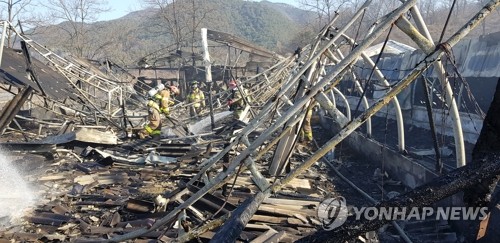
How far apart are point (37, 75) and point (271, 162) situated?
781 cm

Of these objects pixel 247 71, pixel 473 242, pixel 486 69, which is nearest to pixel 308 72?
pixel 473 242

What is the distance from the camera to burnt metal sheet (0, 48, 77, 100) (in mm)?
10367

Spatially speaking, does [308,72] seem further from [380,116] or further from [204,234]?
[380,116]

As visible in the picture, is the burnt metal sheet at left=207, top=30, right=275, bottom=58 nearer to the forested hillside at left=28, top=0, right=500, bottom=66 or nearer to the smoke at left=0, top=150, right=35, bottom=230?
the smoke at left=0, top=150, right=35, bottom=230

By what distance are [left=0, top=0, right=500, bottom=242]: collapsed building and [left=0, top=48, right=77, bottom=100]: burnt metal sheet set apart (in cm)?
5

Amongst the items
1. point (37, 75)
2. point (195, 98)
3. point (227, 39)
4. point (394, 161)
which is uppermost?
point (227, 39)

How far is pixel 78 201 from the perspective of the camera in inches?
294

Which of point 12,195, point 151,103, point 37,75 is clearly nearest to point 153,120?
point 151,103

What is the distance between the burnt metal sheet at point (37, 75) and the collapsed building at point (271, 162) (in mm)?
47

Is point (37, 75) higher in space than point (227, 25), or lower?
lower

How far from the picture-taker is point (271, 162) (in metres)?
7.47

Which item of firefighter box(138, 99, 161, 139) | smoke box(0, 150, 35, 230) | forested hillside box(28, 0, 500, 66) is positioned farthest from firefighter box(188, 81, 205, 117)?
forested hillside box(28, 0, 500, 66)

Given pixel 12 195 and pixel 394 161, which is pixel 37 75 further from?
pixel 394 161

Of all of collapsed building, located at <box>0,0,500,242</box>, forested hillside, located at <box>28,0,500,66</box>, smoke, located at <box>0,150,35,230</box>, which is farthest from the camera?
forested hillside, located at <box>28,0,500,66</box>
